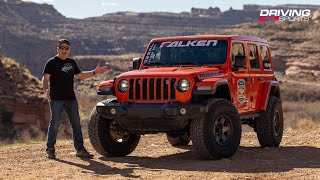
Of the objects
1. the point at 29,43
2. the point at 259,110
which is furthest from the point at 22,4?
the point at 259,110

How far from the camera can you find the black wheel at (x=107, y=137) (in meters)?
9.23

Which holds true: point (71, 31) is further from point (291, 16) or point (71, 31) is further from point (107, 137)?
point (107, 137)

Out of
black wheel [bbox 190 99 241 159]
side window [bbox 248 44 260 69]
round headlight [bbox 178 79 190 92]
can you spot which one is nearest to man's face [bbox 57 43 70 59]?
round headlight [bbox 178 79 190 92]

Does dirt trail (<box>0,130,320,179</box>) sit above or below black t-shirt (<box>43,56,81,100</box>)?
below

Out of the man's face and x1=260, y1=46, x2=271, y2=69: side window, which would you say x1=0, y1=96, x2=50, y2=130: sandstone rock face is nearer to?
x1=260, y1=46, x2=271, y2=69: side window

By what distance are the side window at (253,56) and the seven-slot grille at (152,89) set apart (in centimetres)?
251

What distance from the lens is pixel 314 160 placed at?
8.93 m

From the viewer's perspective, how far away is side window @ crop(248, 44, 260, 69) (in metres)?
10.6

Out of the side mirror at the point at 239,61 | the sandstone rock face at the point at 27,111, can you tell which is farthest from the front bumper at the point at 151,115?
the sandstone rock face at the point at 27,111

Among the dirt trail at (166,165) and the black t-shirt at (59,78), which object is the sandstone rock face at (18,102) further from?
the black t-shirt at (59,78)

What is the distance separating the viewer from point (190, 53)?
9789 millimetres

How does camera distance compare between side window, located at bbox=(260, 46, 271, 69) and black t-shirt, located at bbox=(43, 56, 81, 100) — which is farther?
side window, located at bbox=(260, 46, 271, 69)

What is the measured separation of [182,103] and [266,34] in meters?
84.0

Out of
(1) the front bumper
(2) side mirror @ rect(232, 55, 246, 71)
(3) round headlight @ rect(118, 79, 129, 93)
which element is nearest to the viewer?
(1) the front bumper
